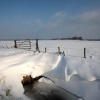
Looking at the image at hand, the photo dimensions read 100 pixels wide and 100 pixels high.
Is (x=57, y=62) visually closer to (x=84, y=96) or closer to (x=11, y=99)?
(x=84, y=96)

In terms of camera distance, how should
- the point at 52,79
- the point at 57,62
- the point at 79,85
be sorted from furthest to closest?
the point at 57,62
the point at 52,79
the point at 79,85

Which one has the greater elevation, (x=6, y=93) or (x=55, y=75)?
(x=55, y=75)

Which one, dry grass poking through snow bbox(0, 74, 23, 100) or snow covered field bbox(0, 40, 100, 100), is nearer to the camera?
dry grass poking through snow bbox(0, 74, 23, 100)

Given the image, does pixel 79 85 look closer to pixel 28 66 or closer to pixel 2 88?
pixel 28 66

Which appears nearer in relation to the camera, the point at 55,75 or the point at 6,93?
the point at 6,93

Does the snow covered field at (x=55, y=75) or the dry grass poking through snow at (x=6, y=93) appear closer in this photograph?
the dry grass poking through snow at (x=6, y=93)

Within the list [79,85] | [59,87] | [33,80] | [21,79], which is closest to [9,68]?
[21,79]

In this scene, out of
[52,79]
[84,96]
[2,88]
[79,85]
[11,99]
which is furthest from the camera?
[52,79]

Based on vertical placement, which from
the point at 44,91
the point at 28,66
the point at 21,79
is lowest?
the point at 44,91

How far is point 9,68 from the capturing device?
26.7 feet

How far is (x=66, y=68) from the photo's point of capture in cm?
891

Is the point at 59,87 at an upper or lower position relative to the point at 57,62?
lower

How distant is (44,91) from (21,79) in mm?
1507

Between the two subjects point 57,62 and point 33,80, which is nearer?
point 33,80
